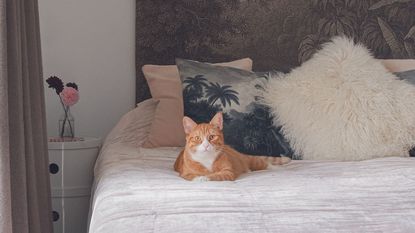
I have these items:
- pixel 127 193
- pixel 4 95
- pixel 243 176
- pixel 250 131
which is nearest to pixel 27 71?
pixel 4 95

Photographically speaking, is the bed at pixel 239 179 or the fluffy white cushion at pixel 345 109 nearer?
the bed at pixel 239 179

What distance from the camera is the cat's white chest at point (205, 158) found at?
1.62 metres

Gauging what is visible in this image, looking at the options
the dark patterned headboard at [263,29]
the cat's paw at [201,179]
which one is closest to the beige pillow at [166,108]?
the dark patterned headboard at [263,29]

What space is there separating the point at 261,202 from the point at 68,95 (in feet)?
4.54

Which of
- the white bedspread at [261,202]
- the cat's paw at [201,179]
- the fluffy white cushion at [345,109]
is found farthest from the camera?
the fluffy white cushion at [345,109]

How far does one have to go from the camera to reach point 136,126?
226 centimetres

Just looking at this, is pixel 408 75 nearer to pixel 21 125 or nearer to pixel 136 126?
pixel 136 126

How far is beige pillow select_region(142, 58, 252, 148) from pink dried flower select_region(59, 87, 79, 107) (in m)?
0.33

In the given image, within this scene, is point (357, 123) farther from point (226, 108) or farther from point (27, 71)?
point (27, 71)

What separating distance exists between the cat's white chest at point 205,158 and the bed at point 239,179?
9cm

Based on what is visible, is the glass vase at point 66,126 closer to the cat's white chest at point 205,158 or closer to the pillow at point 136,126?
the pillow at point 136,126

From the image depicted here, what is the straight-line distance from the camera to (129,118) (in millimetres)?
2316

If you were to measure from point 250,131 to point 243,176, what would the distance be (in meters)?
0.39

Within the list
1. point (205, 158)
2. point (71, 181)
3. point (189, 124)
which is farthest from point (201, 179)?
point (71, 181)
